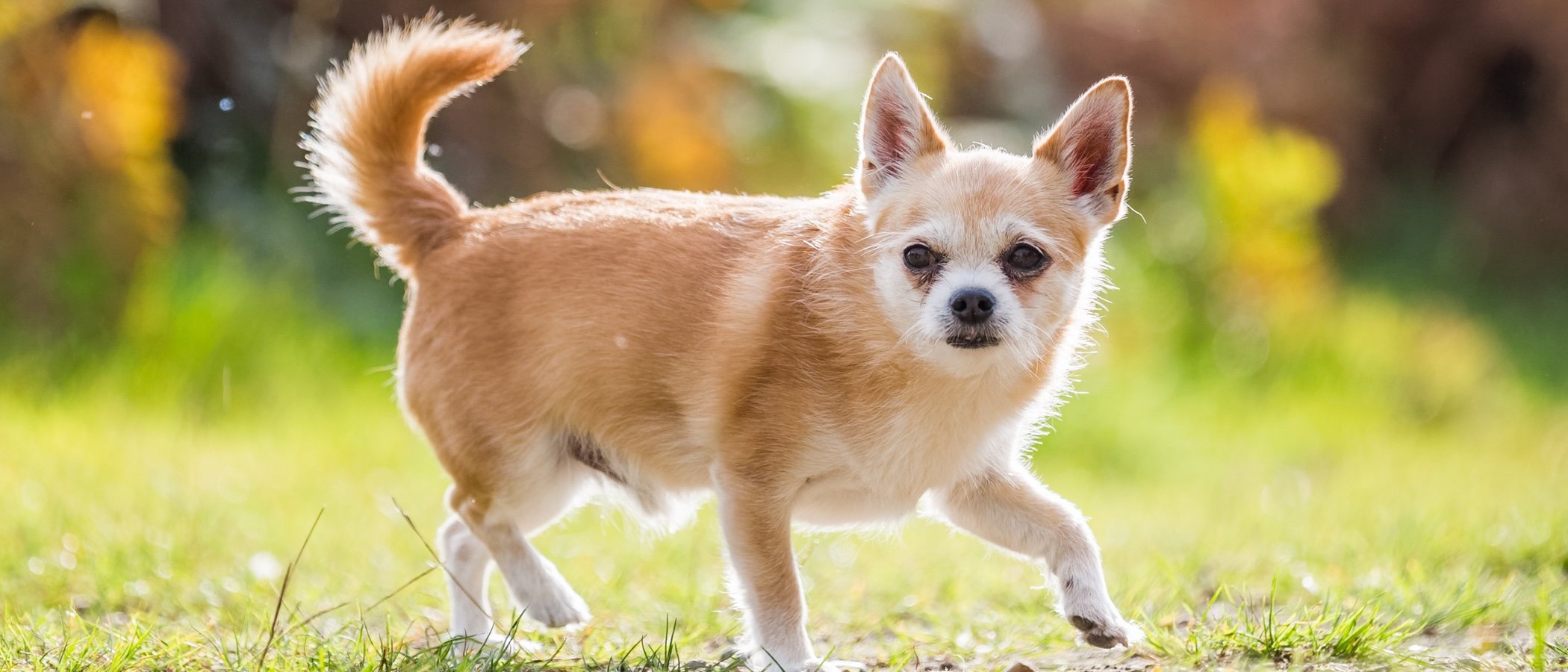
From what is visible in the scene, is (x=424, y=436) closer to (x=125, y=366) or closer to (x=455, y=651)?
(x=455, y=651)

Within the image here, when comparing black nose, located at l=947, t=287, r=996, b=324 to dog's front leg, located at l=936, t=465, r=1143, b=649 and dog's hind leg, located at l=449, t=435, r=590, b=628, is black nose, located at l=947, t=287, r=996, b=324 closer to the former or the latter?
dog's front leg, located at l=936, t=465, r=1143, b=649

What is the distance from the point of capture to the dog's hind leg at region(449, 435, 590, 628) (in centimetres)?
418

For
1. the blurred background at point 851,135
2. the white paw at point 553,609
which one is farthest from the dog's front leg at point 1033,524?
the blurred background at point 851,135

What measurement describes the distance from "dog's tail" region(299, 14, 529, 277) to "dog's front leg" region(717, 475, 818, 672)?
4.31 feet

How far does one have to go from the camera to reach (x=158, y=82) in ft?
25.8

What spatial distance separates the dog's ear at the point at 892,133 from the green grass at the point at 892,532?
1309 mm

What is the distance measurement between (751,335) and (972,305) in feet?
2.07

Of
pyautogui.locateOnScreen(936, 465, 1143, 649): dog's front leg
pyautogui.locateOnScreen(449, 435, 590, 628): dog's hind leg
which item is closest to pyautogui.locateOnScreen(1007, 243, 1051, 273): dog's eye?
pyautogui.locateOnScreen(936, 465, 1143, 649): dog's front leg

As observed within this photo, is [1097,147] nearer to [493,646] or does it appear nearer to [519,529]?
[519,529]

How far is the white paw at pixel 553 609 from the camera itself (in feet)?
13.7

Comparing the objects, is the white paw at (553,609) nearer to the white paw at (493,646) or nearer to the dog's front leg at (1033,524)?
the white paw at (493,646)

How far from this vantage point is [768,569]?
380cm

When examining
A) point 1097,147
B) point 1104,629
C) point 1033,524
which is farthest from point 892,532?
point 1097,147

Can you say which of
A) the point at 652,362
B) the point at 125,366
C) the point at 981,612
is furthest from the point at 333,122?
the point at 125,366
